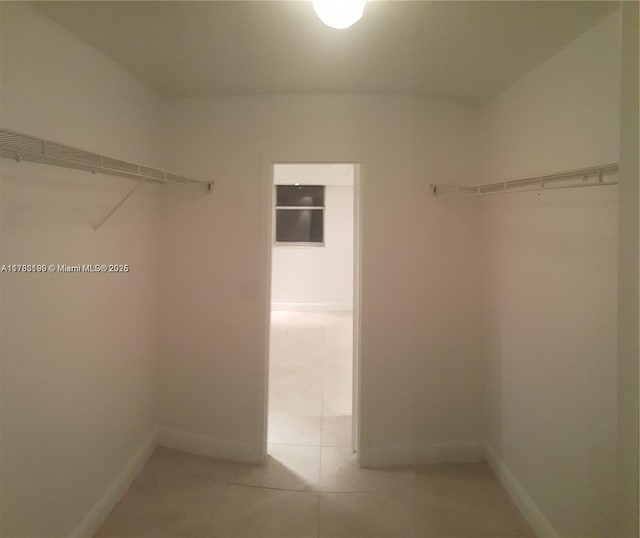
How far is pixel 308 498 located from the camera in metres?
1.77

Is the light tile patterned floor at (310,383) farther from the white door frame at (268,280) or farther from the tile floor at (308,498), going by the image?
the white door frame at (268,280)

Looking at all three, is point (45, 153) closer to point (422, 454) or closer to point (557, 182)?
point (557, 182)

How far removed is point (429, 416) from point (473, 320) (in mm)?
700

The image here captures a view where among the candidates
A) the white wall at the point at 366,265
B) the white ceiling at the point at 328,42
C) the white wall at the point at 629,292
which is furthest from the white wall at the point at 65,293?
the white wall at the point at 629,292

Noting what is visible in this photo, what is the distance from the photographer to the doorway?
8.34 feet

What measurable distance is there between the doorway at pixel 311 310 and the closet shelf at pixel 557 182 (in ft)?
3.82

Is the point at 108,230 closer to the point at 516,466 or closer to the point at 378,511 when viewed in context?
the point at 378,511

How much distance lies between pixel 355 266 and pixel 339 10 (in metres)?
1.38

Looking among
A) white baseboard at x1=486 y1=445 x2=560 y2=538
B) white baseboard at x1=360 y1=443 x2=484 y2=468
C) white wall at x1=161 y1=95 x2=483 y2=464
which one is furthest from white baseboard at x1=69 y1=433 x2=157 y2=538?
white baseboard at x1=486 y1=445 x2=560 y2=538

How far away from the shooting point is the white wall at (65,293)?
1.15 m

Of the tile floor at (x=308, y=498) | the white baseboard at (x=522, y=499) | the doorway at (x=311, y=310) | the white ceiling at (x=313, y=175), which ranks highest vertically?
the white ceiling at (x=313, y=175)

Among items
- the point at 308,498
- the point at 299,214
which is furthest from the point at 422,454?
the point at 299,214

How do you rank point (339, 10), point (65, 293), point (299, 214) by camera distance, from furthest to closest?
1. point (299, 214)
2. point (65, 293)
3. point (339, 10)

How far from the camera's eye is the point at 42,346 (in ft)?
4.13
